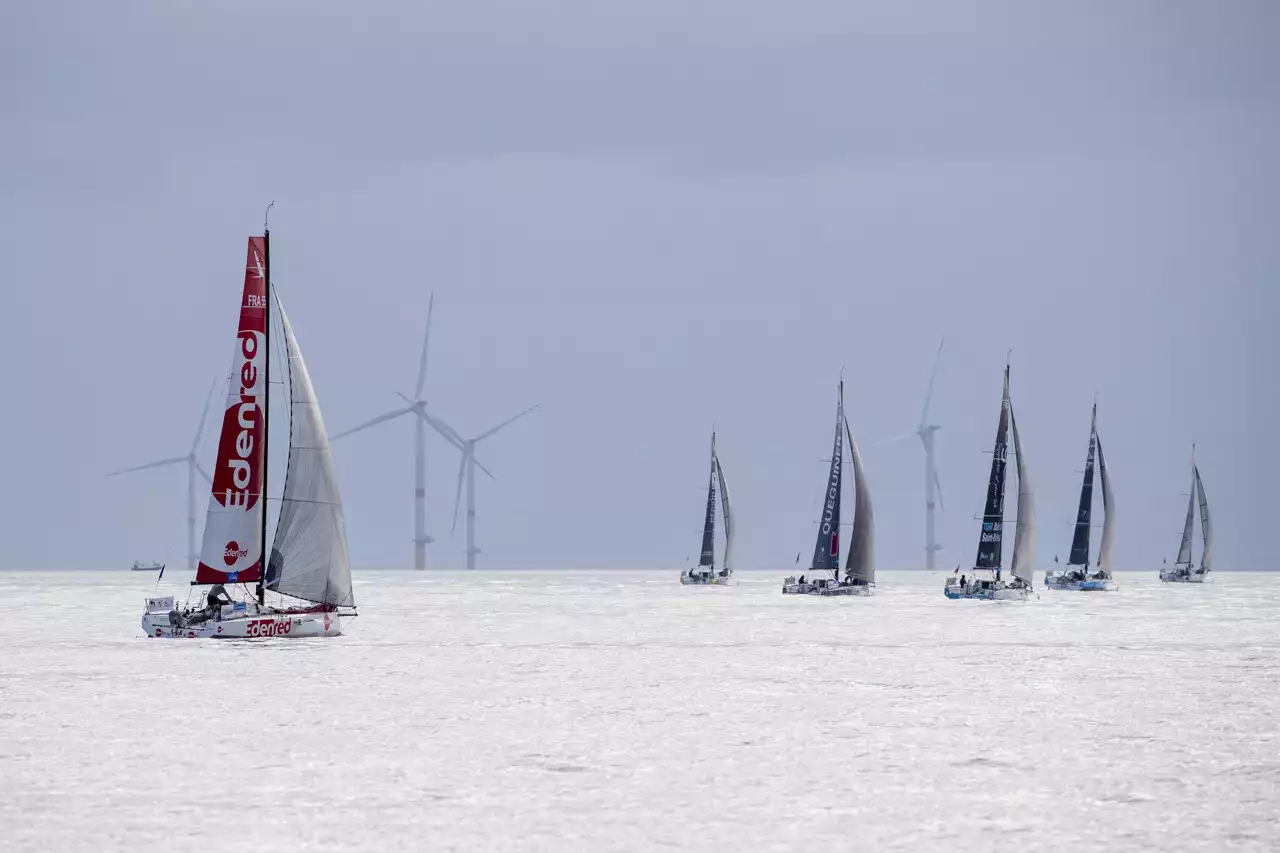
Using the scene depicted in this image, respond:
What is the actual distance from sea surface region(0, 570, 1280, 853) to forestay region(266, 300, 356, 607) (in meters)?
3.83

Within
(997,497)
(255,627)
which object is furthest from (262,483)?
(997,497)

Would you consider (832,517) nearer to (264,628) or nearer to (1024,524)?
(1024,524)

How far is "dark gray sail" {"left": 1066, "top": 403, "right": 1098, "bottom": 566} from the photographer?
547 feet

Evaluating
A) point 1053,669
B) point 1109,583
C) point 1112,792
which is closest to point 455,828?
point 1112,792

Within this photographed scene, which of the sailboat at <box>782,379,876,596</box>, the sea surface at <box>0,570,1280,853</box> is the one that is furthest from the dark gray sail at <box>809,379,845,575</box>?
the sea surface at <box>0,570,1280,853</box>

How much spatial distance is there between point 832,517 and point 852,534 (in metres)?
2.10

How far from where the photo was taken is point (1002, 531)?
138625mm

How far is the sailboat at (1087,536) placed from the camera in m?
167

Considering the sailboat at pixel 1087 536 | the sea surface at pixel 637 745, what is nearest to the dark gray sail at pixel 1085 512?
the sailboat at pixel 1087 536

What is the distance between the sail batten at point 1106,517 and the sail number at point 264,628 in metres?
101

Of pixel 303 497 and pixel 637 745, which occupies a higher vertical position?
pixel 303 497

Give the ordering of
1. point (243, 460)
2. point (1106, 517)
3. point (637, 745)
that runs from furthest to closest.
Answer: point (1106, 517) < point (243, 460) < point (637, 745)

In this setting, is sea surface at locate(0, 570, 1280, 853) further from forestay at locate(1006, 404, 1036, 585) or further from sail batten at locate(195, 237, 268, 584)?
forestay at locate(1006, 404, 1036, 585)

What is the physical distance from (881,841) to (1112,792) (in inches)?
305
